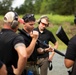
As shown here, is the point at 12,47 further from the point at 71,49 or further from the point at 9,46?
the point at 71,49

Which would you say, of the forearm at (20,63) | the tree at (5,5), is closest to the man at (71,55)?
the forearm at (20,63)

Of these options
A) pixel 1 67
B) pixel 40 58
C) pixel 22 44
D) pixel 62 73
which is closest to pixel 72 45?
pixel 22 44

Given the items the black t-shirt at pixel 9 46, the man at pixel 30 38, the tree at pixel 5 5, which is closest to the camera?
the black t-shirt at pixel 9 46

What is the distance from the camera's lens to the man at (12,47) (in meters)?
4.95

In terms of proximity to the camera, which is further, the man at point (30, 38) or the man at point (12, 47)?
the man at point (30, 38)

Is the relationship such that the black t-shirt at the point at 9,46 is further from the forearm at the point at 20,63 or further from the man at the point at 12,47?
the forearm at the point at 20,63

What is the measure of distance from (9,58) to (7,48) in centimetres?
15

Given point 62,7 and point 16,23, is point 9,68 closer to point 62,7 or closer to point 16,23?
point 16,23

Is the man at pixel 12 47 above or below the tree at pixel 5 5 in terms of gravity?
above

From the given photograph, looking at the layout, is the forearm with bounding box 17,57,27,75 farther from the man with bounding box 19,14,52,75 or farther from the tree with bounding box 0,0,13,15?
the tree with bounding box 0,0,13,15

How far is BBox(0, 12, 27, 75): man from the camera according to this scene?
16.2ft

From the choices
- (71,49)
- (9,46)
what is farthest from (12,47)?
(71,49)

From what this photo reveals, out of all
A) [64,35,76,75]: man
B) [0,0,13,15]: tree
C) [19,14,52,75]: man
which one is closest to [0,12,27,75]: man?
[64,35,76,75]: man

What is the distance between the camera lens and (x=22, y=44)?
496 centimetres
